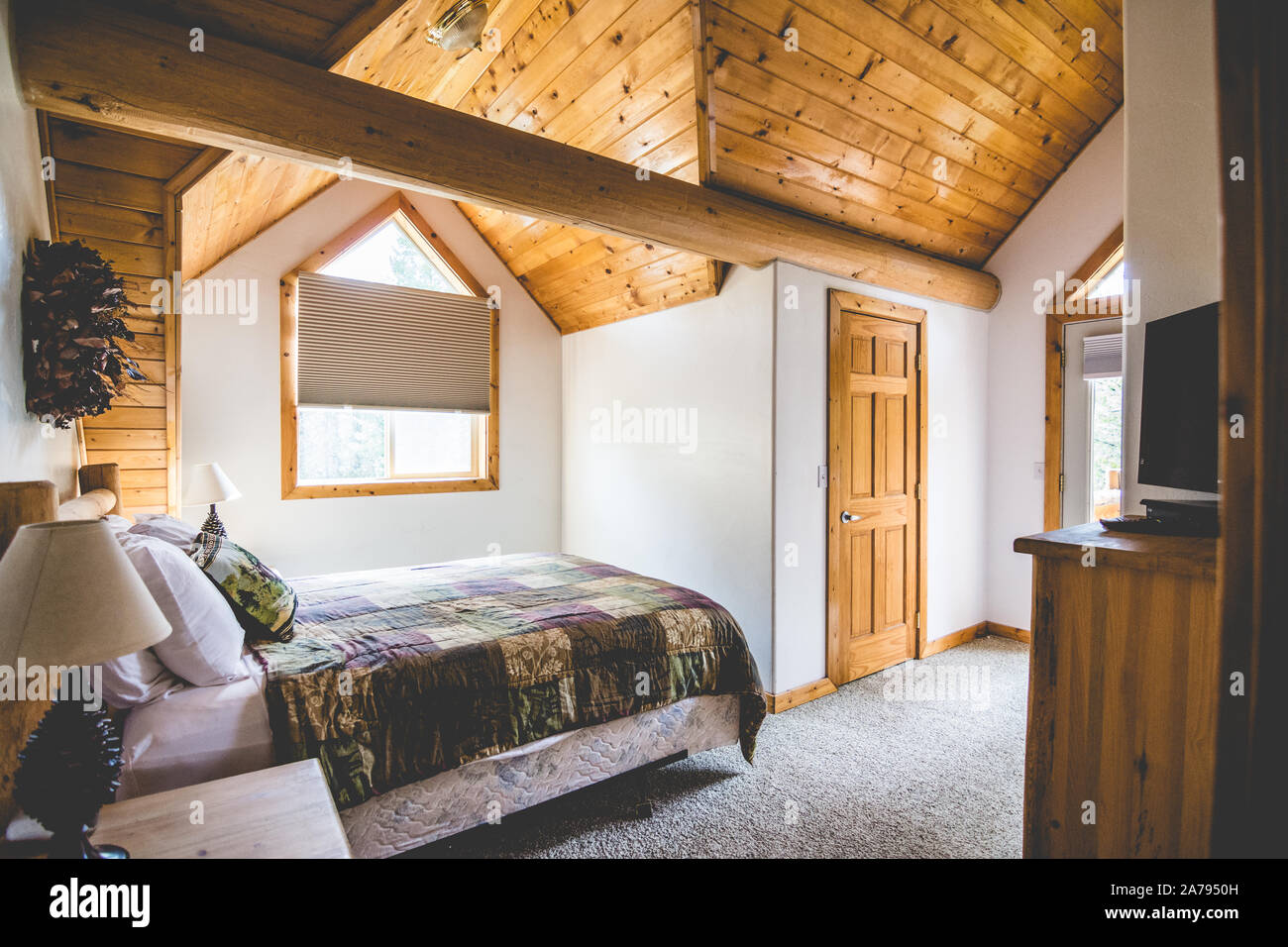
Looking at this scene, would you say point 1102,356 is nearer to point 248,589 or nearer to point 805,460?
point 805,460

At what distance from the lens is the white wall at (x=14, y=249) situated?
1460 mm

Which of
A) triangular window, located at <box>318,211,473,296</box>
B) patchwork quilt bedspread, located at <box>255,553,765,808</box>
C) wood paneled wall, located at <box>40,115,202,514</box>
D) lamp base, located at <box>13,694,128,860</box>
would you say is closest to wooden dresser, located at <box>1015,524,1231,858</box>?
patchwork quilt bedspread, located at <box>255,553,765,808</box>

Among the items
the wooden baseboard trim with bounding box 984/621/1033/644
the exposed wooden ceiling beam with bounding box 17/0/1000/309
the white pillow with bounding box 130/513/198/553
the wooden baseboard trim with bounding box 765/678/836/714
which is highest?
the exposed wooden ceiling beam with bounding box 17/0/1000/309

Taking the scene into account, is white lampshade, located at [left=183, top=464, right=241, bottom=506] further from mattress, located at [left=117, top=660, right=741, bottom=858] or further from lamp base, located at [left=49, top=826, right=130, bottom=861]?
lamp base, located at [left=49, top=826, right=130, bottom=861]

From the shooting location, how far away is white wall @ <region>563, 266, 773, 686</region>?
3.41m

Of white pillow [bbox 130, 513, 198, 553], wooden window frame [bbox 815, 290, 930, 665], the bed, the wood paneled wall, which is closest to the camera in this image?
the bed

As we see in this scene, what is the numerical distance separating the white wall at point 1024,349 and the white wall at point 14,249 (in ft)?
16.0

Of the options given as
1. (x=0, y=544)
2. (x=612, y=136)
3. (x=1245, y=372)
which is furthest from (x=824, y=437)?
(x=0, y=544)

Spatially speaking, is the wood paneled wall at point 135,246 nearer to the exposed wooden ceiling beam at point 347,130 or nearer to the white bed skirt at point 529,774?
the exposed wooden ceiling beam at point 347,130

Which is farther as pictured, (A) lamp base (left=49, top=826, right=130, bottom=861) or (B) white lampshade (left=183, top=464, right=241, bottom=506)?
(B) white lampshade (left=183, top=464, right=241, bottom=506)

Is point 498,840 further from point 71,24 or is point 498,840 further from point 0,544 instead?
point 71,24

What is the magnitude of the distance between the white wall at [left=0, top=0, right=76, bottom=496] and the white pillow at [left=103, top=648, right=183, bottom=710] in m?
0.53

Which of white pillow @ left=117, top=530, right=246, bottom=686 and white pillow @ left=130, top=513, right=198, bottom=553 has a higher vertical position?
white pillow @ left=130, top=513, right=198, bottom=553

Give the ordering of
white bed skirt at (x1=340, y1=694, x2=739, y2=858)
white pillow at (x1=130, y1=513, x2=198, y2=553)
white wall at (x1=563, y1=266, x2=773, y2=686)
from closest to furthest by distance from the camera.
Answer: white bed skirt at (x1=340, y1=694, x2=739, y2=858)
white pillow at (x1=130, y1=513, x2=198, y2=553)
white wall at (x1=563, y1=266, x2=773, y2=686)
